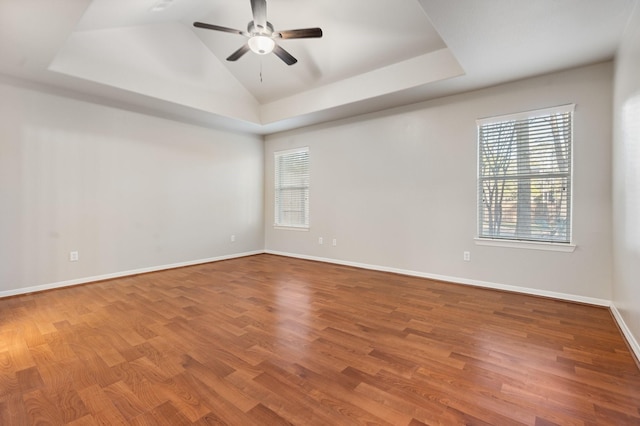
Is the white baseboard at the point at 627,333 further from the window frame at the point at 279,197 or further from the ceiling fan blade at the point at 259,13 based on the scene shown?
the window frame at the point at 279,197

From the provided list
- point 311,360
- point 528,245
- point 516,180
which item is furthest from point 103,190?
point 528,245

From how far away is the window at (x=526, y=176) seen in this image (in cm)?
336

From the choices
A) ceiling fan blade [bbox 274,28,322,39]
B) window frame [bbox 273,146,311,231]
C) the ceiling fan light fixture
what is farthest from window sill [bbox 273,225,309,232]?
ceiling fan blade [bbox 274,28,322,39]

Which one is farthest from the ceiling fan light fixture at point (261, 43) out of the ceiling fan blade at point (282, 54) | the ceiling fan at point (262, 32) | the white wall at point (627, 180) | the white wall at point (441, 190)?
the white wall at point (627, 180)

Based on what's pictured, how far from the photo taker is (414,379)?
1818mm

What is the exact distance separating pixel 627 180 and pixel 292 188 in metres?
4.85

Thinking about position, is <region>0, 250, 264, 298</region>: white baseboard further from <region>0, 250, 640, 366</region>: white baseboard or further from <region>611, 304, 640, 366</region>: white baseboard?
<region>611, 304, 640, 366</region>: white baseboard

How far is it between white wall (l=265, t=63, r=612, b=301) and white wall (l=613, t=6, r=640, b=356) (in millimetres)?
247

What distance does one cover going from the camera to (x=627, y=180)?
2.43 m

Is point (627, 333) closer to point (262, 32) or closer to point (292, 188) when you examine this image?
point (262, 32)

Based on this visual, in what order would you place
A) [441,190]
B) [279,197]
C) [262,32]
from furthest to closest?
[279,197] < [441,190] < [262,32]

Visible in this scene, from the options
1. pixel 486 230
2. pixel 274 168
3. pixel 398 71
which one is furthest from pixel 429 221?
pixel 274 168

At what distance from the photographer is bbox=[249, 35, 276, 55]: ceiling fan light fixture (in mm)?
2946

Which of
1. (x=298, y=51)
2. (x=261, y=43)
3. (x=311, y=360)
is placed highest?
(x=298, y=51)
